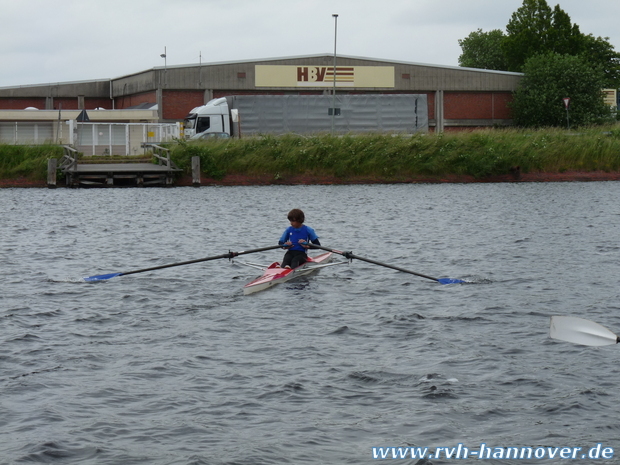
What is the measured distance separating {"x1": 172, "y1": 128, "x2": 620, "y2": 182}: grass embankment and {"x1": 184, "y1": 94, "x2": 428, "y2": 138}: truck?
661cm

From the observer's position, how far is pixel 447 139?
50000mm

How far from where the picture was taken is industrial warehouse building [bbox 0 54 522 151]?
7050 cm

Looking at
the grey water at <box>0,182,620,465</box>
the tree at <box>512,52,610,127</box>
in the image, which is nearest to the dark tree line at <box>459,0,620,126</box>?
the tree at <box>512,52,610,127</box>

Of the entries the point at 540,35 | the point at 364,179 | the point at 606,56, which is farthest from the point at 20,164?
the point at 606,56

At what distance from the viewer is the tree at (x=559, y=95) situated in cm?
7206

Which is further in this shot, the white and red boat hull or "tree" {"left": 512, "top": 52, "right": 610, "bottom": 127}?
"tree" {"left": 512, "top": 52, "right": 610, "bottom": 127}

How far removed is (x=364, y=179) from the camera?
162ft

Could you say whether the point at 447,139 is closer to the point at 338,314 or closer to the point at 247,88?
the point at 247,88

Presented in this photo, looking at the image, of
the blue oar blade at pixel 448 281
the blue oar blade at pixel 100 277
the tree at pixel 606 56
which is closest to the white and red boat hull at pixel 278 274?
the blue oar blade at pixel 448 281

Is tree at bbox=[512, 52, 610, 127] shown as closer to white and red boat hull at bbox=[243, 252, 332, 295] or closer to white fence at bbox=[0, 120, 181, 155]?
white fence at bbox=[0, 120, 181, 155]

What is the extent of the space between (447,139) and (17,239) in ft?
96.4

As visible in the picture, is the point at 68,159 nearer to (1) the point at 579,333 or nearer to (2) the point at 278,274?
(2) the point at 278,274

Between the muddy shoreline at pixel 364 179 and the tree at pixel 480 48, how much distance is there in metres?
66.0

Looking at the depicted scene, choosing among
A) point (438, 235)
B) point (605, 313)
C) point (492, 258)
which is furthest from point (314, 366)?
point (438, 235)
